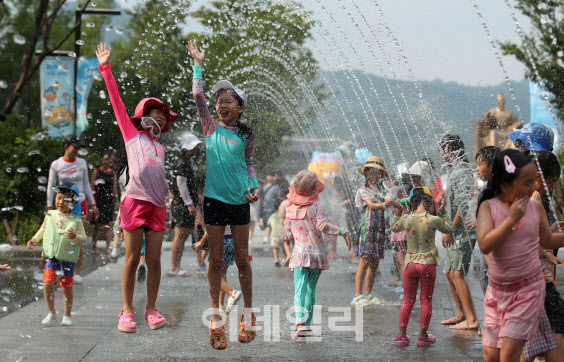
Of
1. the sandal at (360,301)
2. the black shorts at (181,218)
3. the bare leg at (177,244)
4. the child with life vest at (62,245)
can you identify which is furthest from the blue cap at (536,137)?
the bare leg at (177,244)

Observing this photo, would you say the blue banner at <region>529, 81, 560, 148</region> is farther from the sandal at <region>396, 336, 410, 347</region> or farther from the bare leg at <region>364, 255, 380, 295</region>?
the sandal at <region>396, 336, 410, 347</region>

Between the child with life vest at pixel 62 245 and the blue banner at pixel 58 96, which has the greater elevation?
the blue banner at pixel 58 96

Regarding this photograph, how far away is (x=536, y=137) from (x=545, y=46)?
45.5 ft

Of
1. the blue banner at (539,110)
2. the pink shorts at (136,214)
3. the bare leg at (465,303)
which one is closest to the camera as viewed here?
the pink shorts at (136,214)

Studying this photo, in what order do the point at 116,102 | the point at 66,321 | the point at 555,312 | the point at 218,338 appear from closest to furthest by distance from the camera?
the point at 555,312 → the point at 218,338 → the point at 116,102 → the point at 66,321

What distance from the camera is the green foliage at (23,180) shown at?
12352 millimetres

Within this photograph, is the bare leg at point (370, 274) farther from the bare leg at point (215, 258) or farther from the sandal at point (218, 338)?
the sandal at point (218, 338)

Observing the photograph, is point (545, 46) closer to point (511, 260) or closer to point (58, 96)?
point (58, 96)

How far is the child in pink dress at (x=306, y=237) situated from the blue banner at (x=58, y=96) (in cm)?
915

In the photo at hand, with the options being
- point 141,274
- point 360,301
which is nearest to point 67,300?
point 141,274

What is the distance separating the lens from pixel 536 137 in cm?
473

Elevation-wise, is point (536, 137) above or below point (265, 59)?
below

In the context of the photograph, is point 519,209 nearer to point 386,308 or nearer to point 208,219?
point 208,219

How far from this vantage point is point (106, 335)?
5.52 metres
